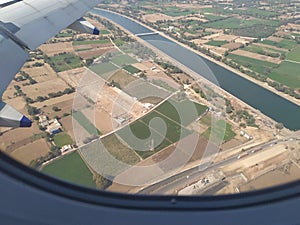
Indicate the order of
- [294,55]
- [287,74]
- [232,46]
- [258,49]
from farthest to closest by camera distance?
[232,46]
[258,49]
[294,55]
[287,74]

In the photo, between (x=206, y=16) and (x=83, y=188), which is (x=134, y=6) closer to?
(x=206, y=16)

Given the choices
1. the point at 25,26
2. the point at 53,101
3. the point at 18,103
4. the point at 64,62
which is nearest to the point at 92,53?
the point at 64,62

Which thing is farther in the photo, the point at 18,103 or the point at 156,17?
the point at 156,17

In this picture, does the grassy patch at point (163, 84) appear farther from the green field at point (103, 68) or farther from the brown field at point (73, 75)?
the brown field at point (73, 75)

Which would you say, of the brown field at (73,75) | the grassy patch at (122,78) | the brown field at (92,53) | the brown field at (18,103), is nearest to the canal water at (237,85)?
the brown field at (92,53)

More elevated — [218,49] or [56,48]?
[56,48]

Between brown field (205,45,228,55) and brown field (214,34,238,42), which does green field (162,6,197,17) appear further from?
brown field (205,45,228,55)

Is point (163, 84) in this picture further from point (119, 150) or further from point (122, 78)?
point (119, 150)
